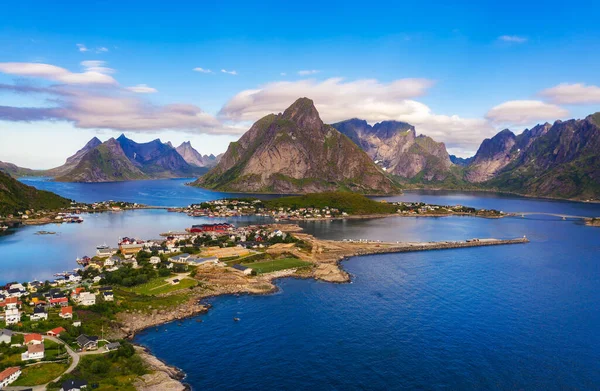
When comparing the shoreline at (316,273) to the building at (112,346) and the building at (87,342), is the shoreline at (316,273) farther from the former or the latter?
the building at (87,342)

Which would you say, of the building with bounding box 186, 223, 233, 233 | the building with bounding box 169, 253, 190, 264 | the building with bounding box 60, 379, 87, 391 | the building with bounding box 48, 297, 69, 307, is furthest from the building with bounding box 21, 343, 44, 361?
the building with bounding box 186, 223, 233, 233

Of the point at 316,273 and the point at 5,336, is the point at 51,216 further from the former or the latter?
the point at 5,336

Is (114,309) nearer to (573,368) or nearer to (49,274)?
(49,274)

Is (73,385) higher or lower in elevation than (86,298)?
lower

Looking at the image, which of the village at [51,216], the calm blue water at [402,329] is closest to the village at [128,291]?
the calm blue water at [402,329]

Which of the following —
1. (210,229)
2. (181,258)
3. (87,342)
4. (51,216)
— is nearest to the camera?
(87,342)

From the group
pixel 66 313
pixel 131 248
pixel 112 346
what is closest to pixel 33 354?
pixel 112 346

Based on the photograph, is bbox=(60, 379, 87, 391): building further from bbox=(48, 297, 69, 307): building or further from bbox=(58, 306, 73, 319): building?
bbox=(48, 297, 69, 307): building
